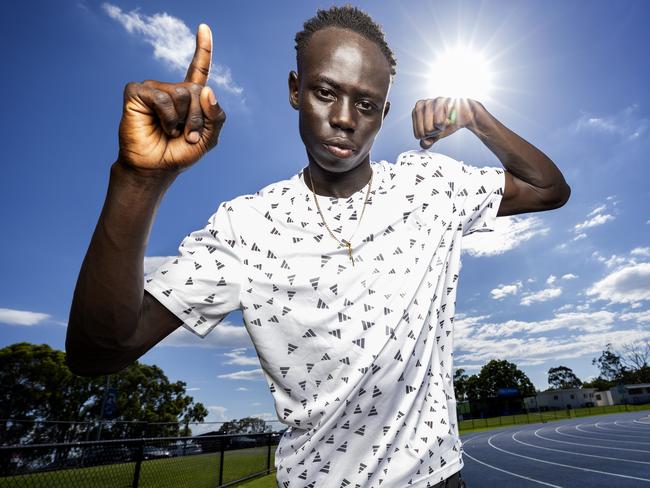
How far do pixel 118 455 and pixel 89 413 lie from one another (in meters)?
34.1

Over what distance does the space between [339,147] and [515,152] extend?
33.5 inches

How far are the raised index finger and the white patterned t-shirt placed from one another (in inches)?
21.8

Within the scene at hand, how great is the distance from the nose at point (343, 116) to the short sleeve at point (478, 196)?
0.54 metres

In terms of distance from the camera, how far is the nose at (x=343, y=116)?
148 centimetres

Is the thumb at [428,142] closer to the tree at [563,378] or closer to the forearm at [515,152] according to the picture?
the forearm at [515,152]

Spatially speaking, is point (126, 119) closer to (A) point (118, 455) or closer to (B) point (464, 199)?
(B) point (464, 199)

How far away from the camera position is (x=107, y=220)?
977 millimetres

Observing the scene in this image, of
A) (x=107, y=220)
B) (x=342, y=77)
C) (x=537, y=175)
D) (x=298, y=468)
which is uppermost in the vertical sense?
(x=342, y=77)

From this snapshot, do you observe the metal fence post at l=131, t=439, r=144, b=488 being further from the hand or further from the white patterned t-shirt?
the hand

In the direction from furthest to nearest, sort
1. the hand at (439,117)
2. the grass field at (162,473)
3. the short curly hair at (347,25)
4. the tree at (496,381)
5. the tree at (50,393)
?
the tree at (496,381), the tree at (50,393), the grass field at (162,473), the hand at (439,117), the short curly hair at (347,25)

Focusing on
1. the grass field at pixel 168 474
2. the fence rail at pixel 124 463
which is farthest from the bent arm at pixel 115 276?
the grass field at pixel 168 474

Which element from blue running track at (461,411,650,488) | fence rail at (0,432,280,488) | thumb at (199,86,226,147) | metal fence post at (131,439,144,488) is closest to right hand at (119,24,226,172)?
thumb at (199,86,226,147)

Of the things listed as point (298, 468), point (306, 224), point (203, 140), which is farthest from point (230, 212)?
point (298, 468)

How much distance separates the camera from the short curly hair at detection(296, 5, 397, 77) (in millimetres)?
1631
